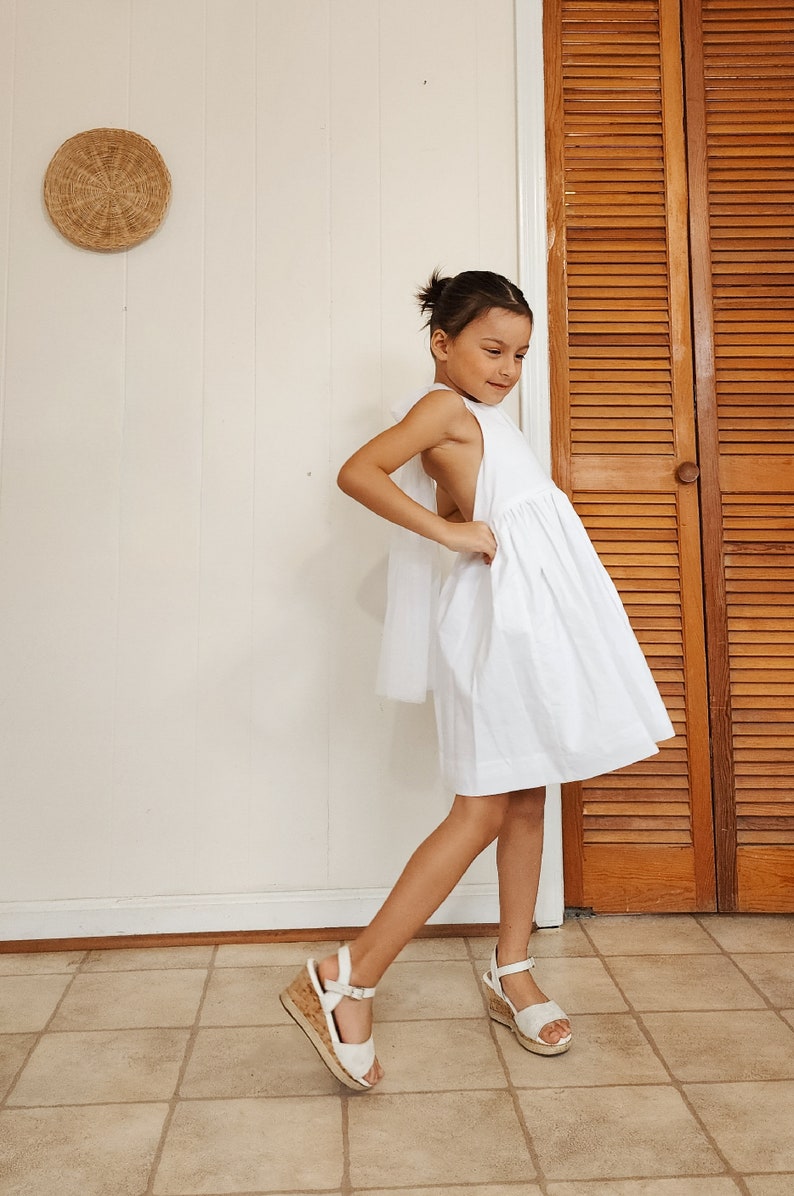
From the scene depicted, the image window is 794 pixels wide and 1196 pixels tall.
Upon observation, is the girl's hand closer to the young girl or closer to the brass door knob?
the young girl

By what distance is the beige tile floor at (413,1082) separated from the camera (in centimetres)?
108

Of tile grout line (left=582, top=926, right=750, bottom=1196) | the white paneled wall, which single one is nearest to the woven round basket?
→ the white paneled wall

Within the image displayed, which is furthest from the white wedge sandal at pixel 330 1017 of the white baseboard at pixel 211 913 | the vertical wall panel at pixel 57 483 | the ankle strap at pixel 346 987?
the vertical wall panel at pixel 57 483

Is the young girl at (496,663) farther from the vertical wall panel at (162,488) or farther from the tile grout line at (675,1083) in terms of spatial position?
the vertical wall panel at (162,488)

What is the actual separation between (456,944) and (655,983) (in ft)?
1.35

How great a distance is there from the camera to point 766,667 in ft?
6.52

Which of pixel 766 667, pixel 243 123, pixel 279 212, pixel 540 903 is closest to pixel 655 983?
→ pixel 540 903

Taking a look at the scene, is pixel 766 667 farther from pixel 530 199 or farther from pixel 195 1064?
pixel 195 1064

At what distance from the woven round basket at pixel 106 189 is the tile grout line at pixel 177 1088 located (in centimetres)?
150

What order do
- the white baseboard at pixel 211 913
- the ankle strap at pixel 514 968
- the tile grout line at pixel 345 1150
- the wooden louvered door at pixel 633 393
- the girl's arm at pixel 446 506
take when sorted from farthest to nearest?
the wooden louvered door at pixel 633 393, the white baseboard at pixel 211 913, the girl's arm at pixel 446 506, the ankle strap at pixel 514 968, the tile grout line at pixel 345 1150

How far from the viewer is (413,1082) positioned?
1295 mm

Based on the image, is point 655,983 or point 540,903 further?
point 540,903

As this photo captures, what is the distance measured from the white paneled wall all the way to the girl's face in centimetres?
48

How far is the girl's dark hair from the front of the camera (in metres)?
1.42
